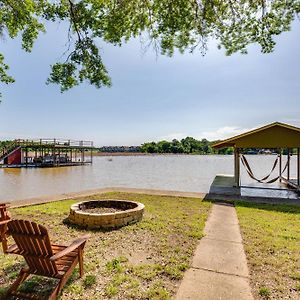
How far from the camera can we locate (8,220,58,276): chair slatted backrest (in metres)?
2.71

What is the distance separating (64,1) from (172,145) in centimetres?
11953

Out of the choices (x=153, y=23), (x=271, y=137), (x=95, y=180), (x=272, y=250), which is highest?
(x=153, y=23)

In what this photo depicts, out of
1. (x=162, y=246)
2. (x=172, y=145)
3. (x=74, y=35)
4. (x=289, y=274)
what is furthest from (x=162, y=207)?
(x=172, y=145)

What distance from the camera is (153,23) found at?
5.65 m

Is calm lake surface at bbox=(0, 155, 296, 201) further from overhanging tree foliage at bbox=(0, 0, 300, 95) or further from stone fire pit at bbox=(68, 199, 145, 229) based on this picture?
Result: overhanging tree foliage at bbox=(0, 0, 300, 95)

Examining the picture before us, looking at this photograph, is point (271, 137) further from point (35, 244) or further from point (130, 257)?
point (35, 244)

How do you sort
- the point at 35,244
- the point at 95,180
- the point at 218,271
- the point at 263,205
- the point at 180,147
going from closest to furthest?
the point at 35,244 < the point at 218,271 < the point at 263,205 < the point at 95,180 < the point at 180,147

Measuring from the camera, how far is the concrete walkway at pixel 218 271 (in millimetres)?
3074

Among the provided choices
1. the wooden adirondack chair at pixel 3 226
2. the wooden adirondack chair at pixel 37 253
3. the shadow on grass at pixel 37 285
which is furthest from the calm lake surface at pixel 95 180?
the wooden adirondack chair at pixel 37 253

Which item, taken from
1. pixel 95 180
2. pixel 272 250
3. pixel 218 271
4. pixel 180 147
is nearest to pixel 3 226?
pixel 218 271

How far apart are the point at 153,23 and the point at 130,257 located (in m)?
4.67

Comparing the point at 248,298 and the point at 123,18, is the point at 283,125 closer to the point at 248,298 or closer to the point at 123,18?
the point at 123,18

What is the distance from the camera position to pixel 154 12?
546cm

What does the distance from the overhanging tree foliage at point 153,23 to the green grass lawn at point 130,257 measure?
3397mm
